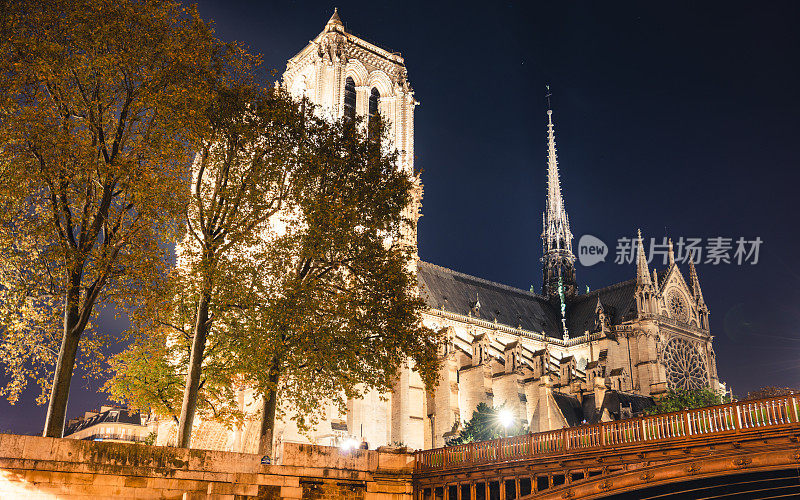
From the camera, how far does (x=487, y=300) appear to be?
220ft

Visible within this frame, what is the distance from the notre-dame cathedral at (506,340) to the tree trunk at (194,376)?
18.3 metres

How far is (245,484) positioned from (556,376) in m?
45.8

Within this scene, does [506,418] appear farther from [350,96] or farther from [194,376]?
[194,376]

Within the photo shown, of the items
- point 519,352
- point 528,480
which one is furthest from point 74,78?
point 519,352

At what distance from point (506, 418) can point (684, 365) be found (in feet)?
88.8

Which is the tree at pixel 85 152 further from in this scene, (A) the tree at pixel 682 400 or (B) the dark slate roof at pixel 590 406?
(A) the tree at pixel 682 400

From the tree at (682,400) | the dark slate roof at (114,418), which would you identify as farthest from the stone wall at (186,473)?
the dark slate roof at (114,418)

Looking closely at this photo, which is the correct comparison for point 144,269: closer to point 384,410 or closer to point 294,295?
point 294,295

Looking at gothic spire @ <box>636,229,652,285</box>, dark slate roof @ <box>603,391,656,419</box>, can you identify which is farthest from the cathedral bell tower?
dark slate roof @ <box>603,391,656,419</box>

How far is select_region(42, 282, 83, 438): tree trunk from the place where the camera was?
17812 millimetres

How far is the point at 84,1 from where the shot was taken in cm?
1997

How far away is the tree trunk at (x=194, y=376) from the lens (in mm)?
20337

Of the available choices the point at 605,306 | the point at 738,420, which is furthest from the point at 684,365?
the point at 738,420

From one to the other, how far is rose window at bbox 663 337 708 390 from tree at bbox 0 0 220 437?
53558mm
